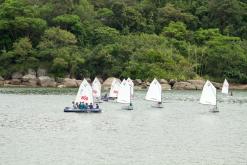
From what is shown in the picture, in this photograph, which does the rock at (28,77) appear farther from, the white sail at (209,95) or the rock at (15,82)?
the white sail at (209,95)

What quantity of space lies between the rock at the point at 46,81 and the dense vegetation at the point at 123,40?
2.76 meters

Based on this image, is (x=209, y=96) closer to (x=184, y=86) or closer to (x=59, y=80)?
(x=184, y=86)

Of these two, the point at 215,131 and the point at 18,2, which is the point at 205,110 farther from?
the point at 18,2

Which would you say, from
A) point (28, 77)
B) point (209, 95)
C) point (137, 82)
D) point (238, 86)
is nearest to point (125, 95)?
point (209, 95)

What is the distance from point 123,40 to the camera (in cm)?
12200

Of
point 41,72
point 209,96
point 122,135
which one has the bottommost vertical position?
point 122,135

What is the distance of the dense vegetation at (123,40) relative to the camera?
11569cm

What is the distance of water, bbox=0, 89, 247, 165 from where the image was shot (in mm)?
40812

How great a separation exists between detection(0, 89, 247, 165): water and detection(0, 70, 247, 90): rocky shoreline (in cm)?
3177

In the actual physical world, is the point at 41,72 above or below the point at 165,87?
above

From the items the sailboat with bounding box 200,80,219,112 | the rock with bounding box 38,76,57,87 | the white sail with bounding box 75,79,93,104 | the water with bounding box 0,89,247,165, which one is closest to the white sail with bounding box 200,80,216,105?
the sailboat with bounding box 200,80,219,112

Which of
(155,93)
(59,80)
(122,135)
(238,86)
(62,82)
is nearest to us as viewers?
(122,135)

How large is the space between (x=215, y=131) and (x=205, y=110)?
1865 centimetres

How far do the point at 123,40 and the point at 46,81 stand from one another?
1852cm
